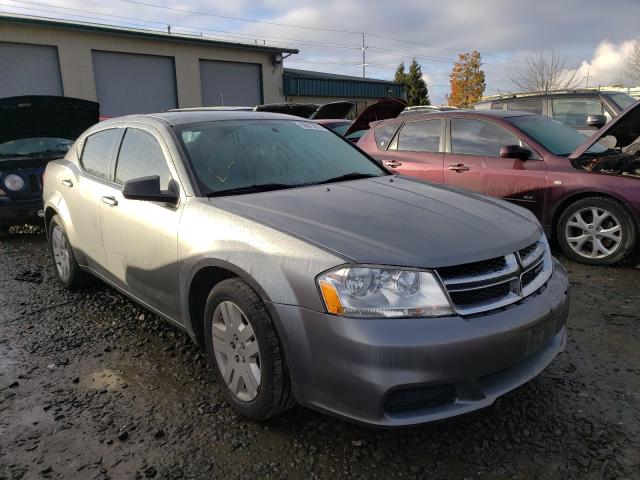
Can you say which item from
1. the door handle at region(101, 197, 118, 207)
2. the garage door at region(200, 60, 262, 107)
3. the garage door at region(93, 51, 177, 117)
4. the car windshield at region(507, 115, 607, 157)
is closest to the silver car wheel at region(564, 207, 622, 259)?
the car windshield at region(507, 115, 607, 157)

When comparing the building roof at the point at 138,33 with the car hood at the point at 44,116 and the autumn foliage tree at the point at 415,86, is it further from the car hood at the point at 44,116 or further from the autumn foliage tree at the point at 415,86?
the autumn foliage tree at the point at 415,86

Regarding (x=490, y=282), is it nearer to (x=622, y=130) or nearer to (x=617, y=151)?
(x=622, y=130)

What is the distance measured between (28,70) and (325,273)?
61.3ft

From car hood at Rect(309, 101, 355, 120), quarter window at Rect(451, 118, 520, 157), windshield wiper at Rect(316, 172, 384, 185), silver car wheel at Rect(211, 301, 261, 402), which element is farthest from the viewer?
car hood at Rect(309, 101, 355, 120)

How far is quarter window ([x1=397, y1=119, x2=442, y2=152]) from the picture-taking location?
20.3 ft

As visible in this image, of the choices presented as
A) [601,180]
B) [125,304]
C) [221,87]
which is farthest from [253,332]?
[221,87]

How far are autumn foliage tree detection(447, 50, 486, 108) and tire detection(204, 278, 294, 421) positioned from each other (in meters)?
46.5

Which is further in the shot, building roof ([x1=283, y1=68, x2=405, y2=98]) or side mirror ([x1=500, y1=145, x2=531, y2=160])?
building roof ([x1=283, y1=68, x2=405, y2=98])

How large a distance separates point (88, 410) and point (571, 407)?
2592mm

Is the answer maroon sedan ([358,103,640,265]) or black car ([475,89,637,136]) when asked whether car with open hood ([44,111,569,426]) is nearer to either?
maroon sedan ([358,103,640,265])

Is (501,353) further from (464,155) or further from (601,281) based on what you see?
(464,155)

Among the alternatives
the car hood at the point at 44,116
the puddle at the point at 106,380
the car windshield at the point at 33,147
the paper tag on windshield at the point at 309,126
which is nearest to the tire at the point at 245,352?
the puddle at the point at 106,380

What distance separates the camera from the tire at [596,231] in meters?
4.80

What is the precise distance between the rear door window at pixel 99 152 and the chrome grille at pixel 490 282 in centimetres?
274
